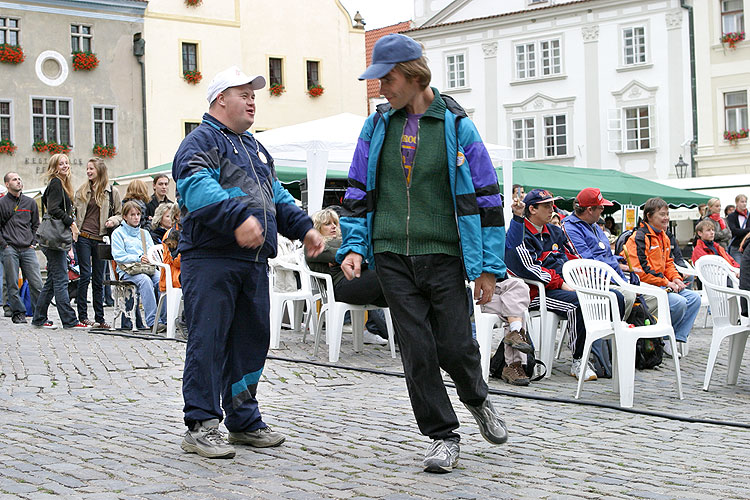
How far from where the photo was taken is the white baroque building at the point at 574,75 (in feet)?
130

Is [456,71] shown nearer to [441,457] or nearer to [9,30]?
[9,30]

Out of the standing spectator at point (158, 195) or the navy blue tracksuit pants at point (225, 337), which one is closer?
the navy blue tracksuit pants at point (225, 337)

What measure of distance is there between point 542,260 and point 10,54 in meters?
29.1

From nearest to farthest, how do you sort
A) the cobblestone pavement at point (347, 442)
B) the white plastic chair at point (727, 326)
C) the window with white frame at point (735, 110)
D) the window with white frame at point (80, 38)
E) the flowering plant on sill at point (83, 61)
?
1. the cobblestone pavement at point (347, 442)
2. the white plastic chair at point (727, 326)
3. the flowering plant on sill at point (83, 61)
4. the window with white frame at point (80, 38)
5. the window with white frame at point (735, 110)

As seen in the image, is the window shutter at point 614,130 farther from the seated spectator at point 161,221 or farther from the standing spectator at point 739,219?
the seated spectator at point 161,221

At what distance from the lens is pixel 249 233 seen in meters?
5.08

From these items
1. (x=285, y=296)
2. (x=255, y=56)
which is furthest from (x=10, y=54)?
(x=285, y=296)

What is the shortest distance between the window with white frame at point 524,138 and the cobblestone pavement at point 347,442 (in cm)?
3437

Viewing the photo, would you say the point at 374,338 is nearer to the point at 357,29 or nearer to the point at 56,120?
the point at 56,120

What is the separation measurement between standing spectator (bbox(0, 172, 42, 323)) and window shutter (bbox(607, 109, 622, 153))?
1206 inches

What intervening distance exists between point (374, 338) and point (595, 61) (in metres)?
32.3

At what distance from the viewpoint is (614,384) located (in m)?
8.27

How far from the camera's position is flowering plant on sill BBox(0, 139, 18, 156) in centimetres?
3403

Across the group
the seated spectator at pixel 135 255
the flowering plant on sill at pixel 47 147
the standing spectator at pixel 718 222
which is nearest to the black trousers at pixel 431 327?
the seated spectator at pixel 135 255
